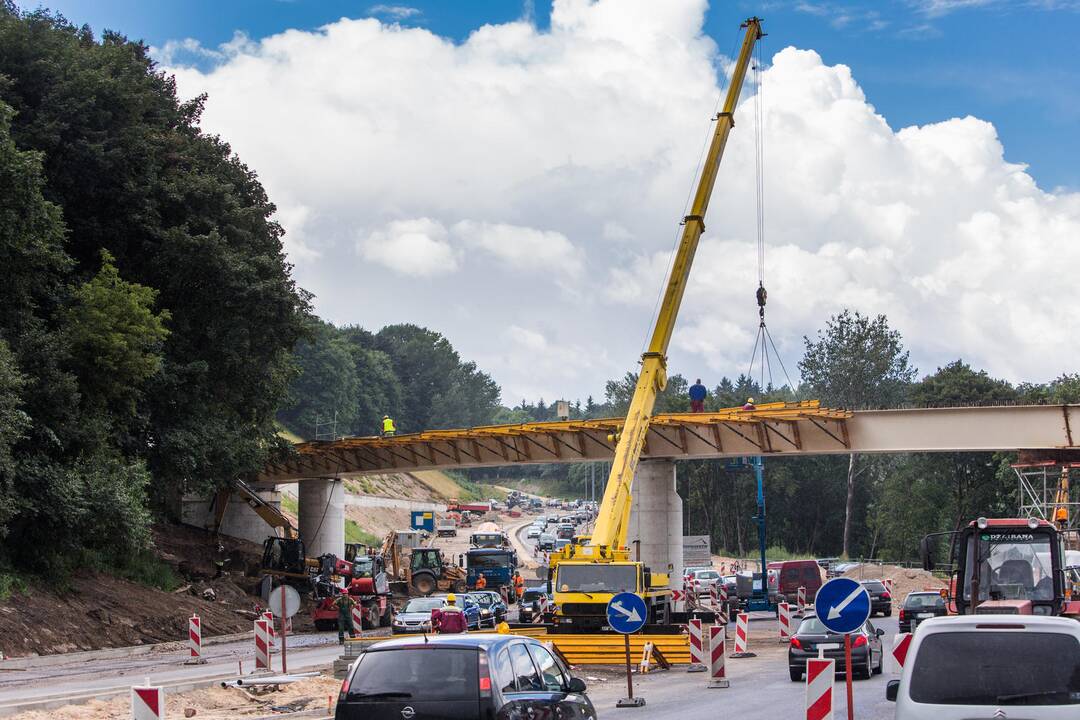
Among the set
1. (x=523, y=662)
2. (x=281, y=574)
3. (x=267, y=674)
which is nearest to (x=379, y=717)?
(x=523, y=662)

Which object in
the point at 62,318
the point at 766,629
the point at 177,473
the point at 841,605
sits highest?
the point at 62,318

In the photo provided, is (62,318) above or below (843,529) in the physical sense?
above

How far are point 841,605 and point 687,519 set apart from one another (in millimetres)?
109087

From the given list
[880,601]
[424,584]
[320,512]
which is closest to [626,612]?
[880,601]

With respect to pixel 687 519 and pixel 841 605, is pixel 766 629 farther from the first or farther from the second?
pixel 687 519

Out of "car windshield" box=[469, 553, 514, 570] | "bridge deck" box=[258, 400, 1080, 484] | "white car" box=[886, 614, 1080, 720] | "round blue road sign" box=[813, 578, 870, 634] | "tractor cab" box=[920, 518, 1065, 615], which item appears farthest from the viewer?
"car windshield" box=[469, 553, 514, 570]

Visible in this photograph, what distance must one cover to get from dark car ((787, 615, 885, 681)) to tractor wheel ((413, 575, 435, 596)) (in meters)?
32.2

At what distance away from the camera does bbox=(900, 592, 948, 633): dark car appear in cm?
3900

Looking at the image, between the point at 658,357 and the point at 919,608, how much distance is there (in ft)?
36.6

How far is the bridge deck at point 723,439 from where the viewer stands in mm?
41719

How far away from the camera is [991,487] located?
92000 mm

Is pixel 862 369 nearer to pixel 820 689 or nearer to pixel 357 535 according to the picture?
pixel 357 535

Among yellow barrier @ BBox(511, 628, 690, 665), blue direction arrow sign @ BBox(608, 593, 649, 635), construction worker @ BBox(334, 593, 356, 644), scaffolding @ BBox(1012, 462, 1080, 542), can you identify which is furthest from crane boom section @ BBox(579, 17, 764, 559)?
scaffolding @ BBox(1012, 462, 1080, 542)

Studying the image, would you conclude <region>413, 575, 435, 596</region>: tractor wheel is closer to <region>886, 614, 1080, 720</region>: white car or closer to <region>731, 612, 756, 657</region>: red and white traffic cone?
<region>731, 612, 756, 657</region>: red and white traffic cone
